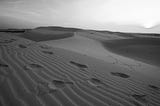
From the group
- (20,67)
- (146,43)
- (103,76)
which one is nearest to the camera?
(20,67)

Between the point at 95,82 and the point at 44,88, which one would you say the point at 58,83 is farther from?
the point at 95,82

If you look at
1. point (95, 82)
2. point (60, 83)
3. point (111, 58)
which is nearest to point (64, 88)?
point (60, 83)

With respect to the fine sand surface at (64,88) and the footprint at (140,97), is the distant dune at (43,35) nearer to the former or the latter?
the fine sand surface at (64,88)

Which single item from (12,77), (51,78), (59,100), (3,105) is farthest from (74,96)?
(12,77)

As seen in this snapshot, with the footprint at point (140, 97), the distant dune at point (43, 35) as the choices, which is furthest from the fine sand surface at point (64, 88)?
the distant dune at point (43, 35)

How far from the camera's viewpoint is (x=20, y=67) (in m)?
2.34

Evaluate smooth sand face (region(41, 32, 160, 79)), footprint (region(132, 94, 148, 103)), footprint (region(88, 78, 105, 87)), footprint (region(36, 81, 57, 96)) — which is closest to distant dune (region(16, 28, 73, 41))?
smooth sand face (region(41, 32, 160, 79))

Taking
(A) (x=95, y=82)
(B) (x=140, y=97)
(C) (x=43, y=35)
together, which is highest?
(C) (x=43, y=35)

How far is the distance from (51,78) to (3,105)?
0.87m

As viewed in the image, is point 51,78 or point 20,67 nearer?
point 51,78

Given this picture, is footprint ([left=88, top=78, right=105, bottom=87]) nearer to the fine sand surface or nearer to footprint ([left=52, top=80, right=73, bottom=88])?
the fine sand surface

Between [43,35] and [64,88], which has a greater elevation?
[43,35]

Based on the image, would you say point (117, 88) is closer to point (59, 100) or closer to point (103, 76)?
point (103, 76)

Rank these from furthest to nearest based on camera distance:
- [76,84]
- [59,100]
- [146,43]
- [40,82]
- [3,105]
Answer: [146,43]
[76,84]
[40,82]
[59,100]
[3,105]
